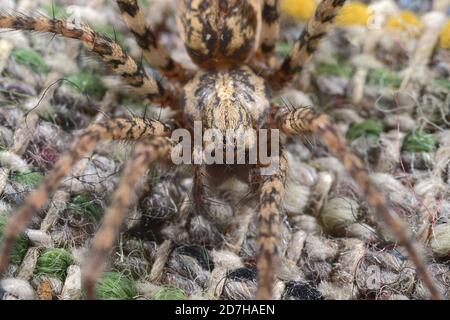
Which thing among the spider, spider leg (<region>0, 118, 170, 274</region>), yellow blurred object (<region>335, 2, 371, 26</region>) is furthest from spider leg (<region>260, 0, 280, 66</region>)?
spider leg (<region>0, 118, 170, 274</region>)

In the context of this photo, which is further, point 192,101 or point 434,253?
point 192,101

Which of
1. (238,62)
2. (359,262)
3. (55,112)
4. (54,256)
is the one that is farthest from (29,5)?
(359,262)

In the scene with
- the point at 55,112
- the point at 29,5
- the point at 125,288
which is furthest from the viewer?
the point at 29,5

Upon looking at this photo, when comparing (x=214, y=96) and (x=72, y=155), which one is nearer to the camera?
(x=72, y=155)

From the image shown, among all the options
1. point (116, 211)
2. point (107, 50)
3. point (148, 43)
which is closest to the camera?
point (116, 211)

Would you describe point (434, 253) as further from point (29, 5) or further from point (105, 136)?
point (29, 5)

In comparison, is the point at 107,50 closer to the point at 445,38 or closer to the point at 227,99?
the point at 227,99

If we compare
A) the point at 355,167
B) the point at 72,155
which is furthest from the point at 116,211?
the point at 355,167
